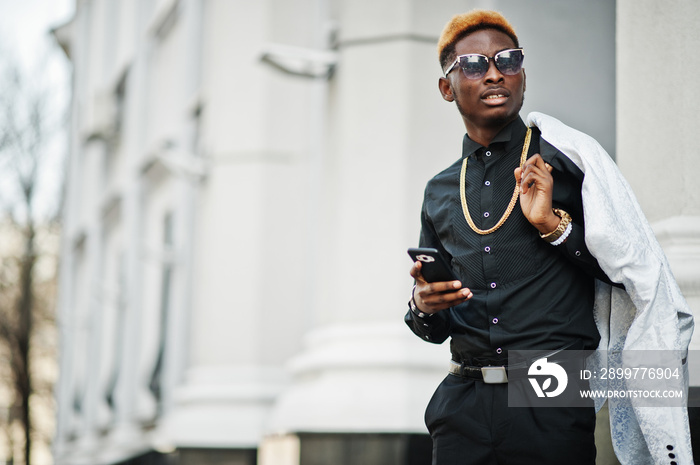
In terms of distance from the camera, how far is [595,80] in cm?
566

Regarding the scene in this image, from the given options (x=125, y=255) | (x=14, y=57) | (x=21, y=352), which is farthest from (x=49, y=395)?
(x=125, y=255)

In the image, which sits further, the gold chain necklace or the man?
the gold chain necklace

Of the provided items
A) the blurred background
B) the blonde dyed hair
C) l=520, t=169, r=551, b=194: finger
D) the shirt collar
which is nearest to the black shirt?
the shirt collar

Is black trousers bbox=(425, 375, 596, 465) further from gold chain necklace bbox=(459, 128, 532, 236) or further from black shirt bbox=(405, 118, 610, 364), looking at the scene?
gold chain necklace bbox=(459, 128, 532, 236)

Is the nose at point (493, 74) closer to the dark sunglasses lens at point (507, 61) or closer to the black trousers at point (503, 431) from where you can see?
the dark sunglasses lens at point (507, 61)

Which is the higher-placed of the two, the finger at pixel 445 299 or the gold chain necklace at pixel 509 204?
the gold chain necklace at pixel 509 204

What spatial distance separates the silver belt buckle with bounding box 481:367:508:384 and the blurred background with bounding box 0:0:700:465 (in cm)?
84

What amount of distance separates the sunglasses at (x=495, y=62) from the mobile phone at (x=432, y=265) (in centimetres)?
58

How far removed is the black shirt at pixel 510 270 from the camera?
9.13 feet

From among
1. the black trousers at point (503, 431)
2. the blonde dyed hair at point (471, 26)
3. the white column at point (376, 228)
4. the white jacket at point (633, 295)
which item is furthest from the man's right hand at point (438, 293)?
the white column at point (376, 228)

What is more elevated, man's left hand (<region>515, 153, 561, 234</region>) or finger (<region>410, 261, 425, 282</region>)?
man's left hand (<region>515, 153, 561, 234</region>)

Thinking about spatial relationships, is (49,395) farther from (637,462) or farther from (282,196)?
(637,462)

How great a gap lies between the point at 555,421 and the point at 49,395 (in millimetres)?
30200

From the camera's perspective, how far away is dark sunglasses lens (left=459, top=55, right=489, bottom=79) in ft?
9.57
